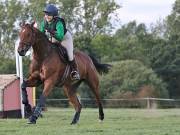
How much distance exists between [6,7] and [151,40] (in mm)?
20490

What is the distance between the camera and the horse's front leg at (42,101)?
44.0 feet

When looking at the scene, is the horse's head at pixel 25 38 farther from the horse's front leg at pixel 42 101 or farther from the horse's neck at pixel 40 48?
the horse's front leg at pixel 42 101

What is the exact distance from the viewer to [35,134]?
10.8 m

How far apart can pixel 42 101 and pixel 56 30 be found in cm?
185

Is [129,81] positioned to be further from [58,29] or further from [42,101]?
[42,101]

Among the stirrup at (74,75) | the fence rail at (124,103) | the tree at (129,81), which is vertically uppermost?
the stirrup at (74,75)

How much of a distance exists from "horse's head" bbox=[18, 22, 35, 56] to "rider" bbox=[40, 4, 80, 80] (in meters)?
0.71

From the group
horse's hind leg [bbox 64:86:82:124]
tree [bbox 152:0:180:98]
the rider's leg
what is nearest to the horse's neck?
the rider's leg

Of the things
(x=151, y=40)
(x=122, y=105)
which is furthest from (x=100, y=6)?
(x=122, y=105)

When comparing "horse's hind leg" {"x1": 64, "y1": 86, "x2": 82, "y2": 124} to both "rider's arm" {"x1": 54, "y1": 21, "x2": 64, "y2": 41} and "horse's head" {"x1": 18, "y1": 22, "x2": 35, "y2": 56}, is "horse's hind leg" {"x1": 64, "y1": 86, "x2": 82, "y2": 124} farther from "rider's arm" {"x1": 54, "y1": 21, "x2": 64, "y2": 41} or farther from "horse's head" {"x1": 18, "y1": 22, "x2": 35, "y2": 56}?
"horse's head" {"x1": 18, "y1": 22, "x2": 35, "y2": 56}

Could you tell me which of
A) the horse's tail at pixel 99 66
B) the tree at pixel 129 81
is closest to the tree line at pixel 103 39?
the tree at pixel 129 81

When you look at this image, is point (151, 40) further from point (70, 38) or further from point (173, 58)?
point (70, 38)

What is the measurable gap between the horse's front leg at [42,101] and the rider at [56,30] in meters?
1.05

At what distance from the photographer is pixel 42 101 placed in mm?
13695
